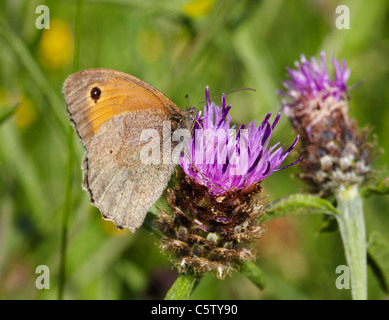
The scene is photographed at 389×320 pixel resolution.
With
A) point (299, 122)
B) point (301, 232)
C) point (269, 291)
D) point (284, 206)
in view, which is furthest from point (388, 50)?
point (284, 206)

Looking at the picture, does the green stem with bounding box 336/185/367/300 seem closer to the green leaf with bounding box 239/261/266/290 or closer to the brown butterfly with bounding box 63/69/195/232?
the green leaf with bounding box 239/261/266/290

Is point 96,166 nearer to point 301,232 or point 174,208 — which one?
point 174,208

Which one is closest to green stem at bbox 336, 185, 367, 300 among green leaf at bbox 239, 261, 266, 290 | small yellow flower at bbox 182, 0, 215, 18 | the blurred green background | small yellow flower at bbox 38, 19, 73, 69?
the blurred green background

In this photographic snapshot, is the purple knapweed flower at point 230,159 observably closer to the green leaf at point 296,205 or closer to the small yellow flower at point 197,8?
the green leaf at point 296,205

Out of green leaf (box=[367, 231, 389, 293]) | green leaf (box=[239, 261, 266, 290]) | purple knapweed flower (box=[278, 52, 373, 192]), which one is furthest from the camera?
purple knapweed flower (box=[278, 52, 373, 192])

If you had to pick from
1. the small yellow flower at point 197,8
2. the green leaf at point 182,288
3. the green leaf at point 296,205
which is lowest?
the green leaf at point 182,288

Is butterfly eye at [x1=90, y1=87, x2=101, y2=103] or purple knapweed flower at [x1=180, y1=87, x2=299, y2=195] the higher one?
butterfly eye at [x1=90, y1=87, x2=101, y2=103]

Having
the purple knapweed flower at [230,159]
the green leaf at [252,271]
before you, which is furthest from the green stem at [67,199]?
the green leaf at [252,271]
